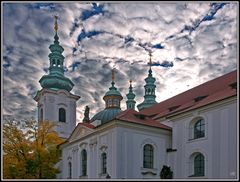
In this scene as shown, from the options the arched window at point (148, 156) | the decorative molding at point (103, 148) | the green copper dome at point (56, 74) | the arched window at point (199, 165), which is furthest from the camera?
the green copper dome at point (56, 74)

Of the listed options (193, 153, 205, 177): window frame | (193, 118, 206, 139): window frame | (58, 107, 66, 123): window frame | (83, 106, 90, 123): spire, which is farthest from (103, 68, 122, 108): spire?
(193, 153, 205, 177): window frame

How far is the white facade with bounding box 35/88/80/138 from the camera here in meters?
40.0

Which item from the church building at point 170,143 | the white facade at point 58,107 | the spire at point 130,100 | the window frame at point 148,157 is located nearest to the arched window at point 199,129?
the church building at point 170,143

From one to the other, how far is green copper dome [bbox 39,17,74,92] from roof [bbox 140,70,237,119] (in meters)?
14.0

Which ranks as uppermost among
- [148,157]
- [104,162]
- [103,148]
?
[103,148]

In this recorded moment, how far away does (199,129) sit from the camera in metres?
20.9

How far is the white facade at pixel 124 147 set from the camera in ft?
69.9

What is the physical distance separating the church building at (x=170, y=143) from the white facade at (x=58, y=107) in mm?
10822

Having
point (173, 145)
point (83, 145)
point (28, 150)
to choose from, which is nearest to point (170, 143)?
point (173, 145)

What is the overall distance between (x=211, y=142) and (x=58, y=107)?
81.2 feet

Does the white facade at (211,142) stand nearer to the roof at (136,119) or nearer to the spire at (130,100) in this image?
the roof at (136,119)

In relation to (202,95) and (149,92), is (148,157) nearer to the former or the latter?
(202,95)

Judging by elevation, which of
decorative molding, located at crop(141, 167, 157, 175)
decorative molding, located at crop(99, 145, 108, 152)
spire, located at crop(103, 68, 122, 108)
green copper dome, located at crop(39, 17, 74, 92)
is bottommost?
decorative molding, located at crop(141, 167, 157, 175)

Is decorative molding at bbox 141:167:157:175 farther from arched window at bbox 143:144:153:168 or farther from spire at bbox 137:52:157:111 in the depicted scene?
spire at bbox 137:52:157:111
